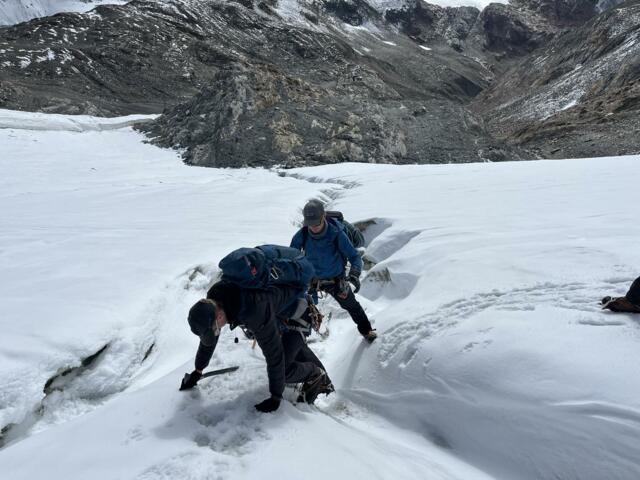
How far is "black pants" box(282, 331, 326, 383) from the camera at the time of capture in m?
3.61

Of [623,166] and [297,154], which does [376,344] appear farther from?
[297,154]

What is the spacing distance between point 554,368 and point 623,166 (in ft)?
31.0

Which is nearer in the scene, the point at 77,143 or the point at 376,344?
the point at 376,344

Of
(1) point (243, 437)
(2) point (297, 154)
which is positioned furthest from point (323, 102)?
(1) point (243, 437)

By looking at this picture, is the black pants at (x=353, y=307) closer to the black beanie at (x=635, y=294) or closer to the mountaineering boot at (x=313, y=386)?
the mountaineering boot at (x=313, y=386)

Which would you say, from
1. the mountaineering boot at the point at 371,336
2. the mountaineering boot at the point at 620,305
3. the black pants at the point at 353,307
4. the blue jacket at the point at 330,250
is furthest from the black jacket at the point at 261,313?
the mountaineering boot at the point at 620,305

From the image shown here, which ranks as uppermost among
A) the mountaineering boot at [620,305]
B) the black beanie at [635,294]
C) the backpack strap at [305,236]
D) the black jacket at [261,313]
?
the black beanie at [635,294]

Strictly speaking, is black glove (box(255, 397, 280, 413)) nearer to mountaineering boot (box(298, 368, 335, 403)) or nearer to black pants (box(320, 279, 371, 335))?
mountaineering boot (box(298, 368, 335, 403))

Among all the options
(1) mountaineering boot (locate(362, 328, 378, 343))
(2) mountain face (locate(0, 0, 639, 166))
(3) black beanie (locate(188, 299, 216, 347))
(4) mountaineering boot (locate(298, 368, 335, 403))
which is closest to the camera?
(3) black beanie (locate(188, 299, 216, 347))

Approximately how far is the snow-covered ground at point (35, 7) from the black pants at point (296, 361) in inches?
5096

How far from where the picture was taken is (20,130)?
22812 mm

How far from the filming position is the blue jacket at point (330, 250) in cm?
461

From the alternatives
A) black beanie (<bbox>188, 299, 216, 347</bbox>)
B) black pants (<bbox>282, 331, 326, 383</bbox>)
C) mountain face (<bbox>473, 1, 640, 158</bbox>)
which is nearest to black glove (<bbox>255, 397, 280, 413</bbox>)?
black pants (<bbox>282, 331, 326, 383</bbox>)

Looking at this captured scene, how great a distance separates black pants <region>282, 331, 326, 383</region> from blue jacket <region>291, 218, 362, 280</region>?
107 centimetres
